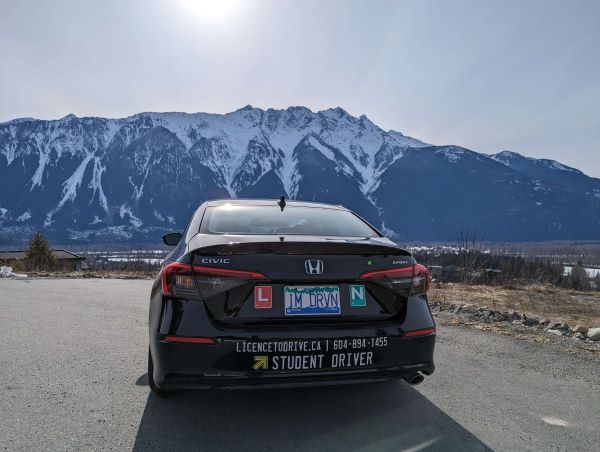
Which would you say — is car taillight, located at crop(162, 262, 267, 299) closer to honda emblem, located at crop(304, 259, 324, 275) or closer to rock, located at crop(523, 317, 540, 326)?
honda emblem, located at crop(304, 259, 324, 275)

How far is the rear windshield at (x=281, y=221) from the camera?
336cm

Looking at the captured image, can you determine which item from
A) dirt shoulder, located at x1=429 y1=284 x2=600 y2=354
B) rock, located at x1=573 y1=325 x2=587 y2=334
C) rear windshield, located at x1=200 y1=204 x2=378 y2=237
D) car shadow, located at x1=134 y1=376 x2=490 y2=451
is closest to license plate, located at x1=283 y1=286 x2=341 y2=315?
rear windshield, located at x1=200 y1=204 x2=378 y2=237

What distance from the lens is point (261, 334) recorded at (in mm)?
2600

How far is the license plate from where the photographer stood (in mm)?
2684

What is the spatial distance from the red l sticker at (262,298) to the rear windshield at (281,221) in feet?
2.09

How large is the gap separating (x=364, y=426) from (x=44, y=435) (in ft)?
6.62

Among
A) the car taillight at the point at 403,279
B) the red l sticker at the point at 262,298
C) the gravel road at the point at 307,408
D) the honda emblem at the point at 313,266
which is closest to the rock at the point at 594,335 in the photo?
the gravel road at the point at 307,408

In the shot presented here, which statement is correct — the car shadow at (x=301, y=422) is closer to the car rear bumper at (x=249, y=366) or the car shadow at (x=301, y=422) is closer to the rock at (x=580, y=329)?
the car rear bumper at (x=249, y=366)

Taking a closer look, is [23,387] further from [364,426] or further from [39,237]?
[39,237]

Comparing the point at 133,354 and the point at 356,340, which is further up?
the point at 356,340

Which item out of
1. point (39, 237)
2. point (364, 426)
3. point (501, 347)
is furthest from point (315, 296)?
point (39, 237)

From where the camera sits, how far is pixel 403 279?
293cm

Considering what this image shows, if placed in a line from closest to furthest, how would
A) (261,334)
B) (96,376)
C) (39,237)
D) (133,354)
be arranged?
1. (261,334)
2. (96,376)
3. (133,354)
4. (39,237)

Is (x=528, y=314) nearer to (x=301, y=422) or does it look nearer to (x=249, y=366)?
(x=301, y=422)
